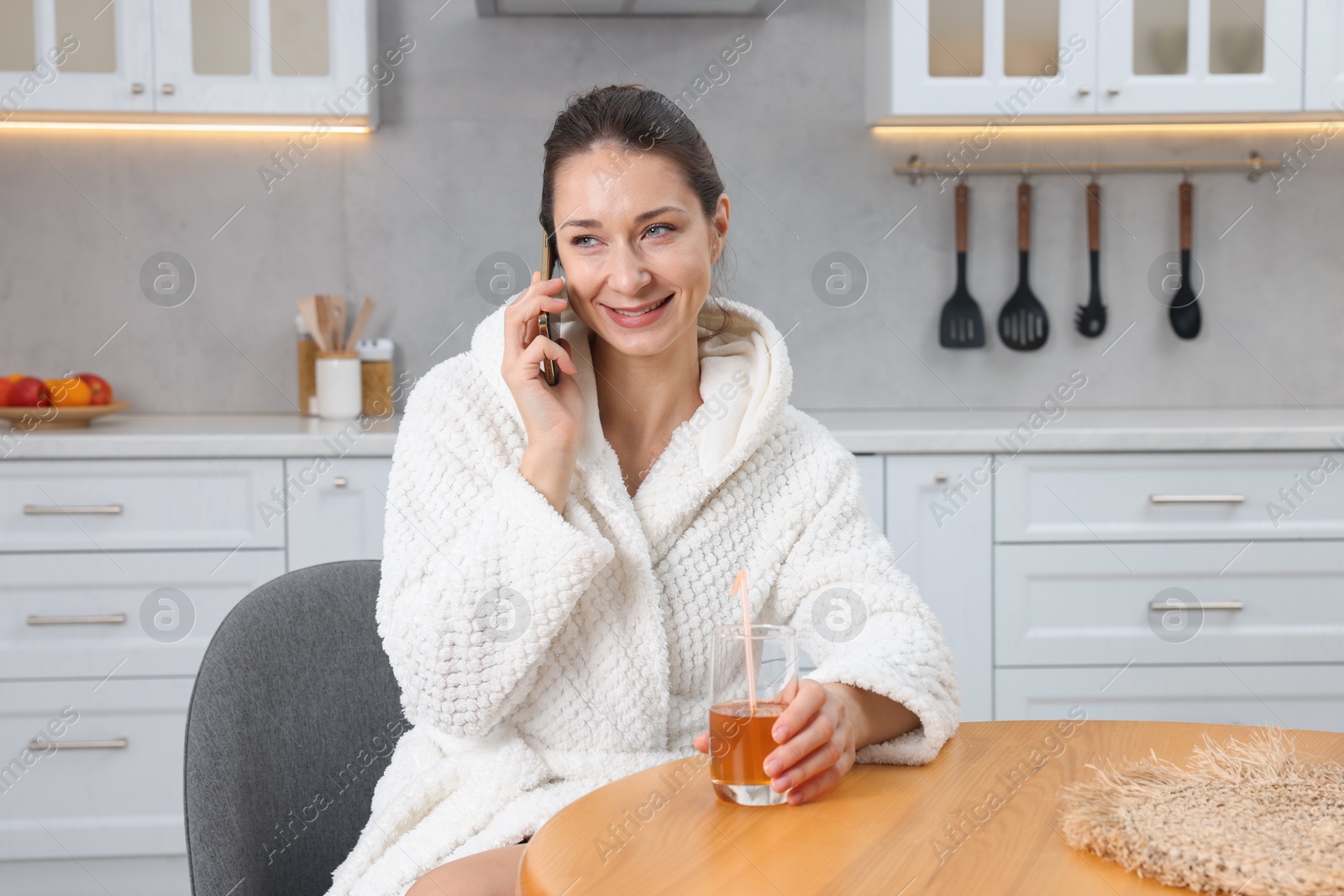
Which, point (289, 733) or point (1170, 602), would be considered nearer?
point (289, 733)

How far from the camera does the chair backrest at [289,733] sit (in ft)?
3.50

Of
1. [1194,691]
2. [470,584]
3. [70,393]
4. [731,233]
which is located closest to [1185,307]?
[1194,691]

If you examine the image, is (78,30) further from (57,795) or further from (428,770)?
(428,770)

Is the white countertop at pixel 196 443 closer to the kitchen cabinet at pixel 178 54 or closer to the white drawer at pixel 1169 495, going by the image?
the kitchen cabinet at pixel 178 54

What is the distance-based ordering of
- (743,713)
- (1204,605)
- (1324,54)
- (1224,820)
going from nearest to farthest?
(1224,820) < (743,713) < (1204,605) < (1324,54)

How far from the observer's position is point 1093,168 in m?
3.02

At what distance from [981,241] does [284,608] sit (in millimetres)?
2298

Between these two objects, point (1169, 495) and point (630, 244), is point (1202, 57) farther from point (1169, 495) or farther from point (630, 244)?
point (630, 244)

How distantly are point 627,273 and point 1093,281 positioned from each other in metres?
2.08

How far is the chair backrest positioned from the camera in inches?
42.0

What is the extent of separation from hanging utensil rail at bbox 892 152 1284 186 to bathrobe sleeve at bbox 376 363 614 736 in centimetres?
208

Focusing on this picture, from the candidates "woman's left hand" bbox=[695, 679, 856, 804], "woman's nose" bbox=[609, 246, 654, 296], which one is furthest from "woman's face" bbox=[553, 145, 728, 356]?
"woman's left hand" bbox=[695, 679, 856, 804]

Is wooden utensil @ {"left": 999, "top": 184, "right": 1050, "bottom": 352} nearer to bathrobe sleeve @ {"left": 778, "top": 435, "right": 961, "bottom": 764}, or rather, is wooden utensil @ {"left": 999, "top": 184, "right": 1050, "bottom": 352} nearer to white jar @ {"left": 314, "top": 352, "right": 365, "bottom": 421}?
white jar @ {"left": 314, "top": 352, "right": 365, "bottom": 421}

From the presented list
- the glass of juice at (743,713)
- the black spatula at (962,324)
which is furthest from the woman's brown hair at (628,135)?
the black spatula at (962,324)
